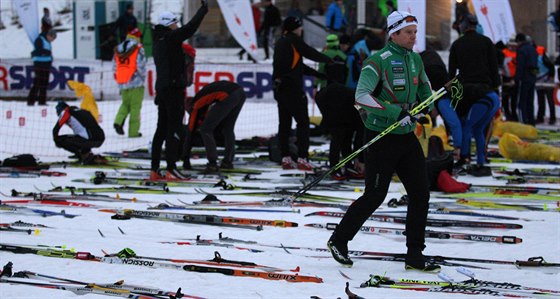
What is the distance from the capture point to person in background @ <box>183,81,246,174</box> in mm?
12367

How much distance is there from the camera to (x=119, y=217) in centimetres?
881

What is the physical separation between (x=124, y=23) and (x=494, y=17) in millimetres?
9932

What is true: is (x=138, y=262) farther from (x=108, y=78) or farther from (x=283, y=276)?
(x=108, y=78)

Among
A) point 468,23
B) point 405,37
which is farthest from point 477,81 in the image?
point 405,37

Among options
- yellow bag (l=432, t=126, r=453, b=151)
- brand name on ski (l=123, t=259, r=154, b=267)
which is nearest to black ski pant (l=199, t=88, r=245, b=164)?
yellow bag (l=432, t=126, r=453, b=151)

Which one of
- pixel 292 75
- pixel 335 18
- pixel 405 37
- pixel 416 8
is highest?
pixel 405 37

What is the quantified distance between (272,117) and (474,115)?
899 centimetres

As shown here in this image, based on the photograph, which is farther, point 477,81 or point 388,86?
point 477,81

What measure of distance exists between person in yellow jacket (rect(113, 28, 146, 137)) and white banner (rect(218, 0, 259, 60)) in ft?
12.9

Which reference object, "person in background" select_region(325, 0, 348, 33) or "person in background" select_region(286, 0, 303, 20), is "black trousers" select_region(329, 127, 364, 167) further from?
"person in background" select_region(286, 0, 303, 20)

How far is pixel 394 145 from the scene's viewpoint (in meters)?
6.72

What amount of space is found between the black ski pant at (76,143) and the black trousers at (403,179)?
7074mm

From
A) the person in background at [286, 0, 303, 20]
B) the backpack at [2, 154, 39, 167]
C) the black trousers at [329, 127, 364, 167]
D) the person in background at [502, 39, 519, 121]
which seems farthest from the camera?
the person in background at [286, 0, 303, 20]

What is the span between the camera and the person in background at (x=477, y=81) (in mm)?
12047
